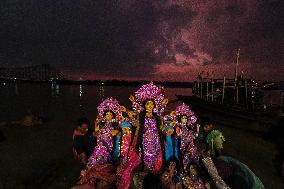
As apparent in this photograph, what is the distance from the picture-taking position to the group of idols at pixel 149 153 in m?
7.30

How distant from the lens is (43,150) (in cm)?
1488

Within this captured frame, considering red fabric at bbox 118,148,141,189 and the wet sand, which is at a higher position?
red fabric at bbox 118,148,141,189

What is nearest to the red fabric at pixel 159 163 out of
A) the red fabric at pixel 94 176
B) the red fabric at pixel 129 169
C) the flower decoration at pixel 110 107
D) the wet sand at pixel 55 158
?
the red fabric at pixel 129 169

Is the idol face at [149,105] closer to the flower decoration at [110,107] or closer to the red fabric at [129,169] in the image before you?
the flower decoration at [110,107]

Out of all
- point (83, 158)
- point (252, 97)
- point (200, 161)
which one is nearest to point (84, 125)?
point (83, 158)

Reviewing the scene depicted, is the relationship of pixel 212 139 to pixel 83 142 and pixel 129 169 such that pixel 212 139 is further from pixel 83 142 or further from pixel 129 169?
pixel 83 142

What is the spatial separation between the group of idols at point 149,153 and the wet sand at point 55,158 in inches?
123

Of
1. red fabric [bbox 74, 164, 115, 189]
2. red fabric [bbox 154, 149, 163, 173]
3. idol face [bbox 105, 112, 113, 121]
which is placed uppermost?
idol face [bbox 105, 112, 113, 121]

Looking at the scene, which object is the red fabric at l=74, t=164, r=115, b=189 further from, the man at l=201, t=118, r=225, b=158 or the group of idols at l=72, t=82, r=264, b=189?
the man at l=201, t=118, r=225, b=158

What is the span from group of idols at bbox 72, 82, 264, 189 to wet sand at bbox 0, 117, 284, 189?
10.3ft

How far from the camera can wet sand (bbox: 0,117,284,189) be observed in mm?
10656

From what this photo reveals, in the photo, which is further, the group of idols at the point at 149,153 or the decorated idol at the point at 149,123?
the decorated idol at the point at 149,123

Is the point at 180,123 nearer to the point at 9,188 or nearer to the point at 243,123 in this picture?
the point at 9,188

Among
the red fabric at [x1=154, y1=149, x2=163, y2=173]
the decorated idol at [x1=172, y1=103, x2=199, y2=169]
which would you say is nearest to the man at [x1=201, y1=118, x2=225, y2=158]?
the decorated idol at [x1=172, y1=103, x2=199, y2=169]
